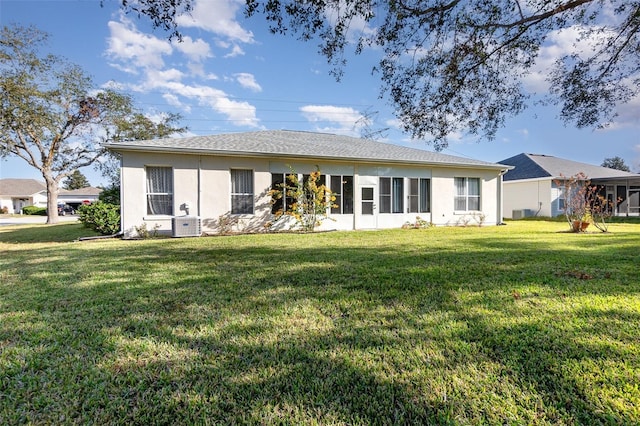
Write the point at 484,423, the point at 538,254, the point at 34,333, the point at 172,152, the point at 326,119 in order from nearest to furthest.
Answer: the point at 484,423 → the point at 34,333 → the point at 538,254 → the point at 172,152 → the point at 326,119

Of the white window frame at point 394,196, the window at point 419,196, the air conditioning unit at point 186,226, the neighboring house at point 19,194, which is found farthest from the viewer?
the neighboring house at point 19,194

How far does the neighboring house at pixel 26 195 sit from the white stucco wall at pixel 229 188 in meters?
48.4

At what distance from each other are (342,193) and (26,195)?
204 feet

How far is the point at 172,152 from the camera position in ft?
35.6

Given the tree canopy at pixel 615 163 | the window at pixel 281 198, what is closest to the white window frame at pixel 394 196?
the window at pixel 281 198

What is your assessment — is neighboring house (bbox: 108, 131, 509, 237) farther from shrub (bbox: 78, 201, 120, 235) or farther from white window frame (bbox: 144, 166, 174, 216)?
shrub (bbox: 78, 201, 120, 235)

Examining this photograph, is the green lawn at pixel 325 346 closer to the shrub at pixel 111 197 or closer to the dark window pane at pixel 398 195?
the dark window pane at pixel 398 195

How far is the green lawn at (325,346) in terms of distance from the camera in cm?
192

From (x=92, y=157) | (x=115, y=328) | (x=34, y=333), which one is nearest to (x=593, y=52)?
(x=115, y=328)

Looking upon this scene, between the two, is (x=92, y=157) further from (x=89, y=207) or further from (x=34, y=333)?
(x=34, y=333)

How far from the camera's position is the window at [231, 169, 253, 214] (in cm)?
1188

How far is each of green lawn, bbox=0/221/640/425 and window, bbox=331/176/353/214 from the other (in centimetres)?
794

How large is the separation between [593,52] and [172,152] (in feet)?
38.7

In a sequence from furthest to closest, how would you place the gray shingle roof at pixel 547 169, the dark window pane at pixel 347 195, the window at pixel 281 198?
the gray shingle roof at pixel 547 169, the dark window pane at pixel 347 195, the window at pixel 281 198
